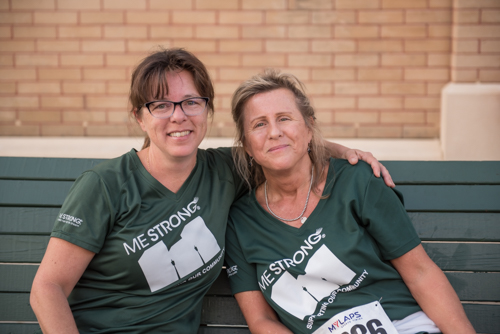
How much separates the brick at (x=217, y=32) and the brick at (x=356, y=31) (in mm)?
1072

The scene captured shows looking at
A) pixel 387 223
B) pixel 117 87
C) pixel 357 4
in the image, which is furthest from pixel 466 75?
pixel 117 87

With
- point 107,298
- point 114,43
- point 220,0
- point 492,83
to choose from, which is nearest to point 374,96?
point 492,83

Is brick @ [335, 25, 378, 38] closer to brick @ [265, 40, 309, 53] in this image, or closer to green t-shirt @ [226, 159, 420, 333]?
brick @ [265, 40, 309, 53]

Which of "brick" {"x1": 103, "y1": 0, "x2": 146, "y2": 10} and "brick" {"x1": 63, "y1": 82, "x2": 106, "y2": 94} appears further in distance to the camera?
"brick" {"x1": 63, "y1": 82, "x2": 106, "y2": 94}

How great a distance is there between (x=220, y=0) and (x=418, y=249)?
384 centimetres

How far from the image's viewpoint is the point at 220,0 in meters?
5.26

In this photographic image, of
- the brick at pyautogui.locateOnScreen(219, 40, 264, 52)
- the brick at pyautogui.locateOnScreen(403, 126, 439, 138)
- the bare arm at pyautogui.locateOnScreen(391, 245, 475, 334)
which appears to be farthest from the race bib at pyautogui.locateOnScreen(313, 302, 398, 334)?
the brick at pyautogui.locateOnScreen(219, 40, 264, 52)

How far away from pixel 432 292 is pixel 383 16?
3.74 m

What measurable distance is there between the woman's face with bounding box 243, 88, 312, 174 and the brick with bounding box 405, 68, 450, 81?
10.8 feet

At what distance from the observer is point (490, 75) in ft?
16.5

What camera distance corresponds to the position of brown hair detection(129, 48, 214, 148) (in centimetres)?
219

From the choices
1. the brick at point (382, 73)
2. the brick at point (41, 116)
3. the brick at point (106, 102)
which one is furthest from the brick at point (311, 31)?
the brick at point (41, 116)

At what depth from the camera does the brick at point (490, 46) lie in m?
4.96

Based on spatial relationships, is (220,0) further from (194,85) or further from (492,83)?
(194,85)
